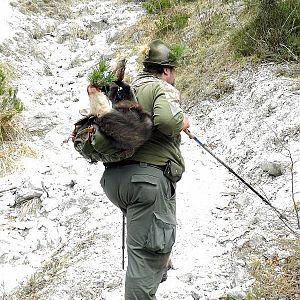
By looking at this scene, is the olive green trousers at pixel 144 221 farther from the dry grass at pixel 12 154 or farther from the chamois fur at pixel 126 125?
the dry grass at pixel 12 154

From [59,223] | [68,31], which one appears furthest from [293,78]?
[68,31]

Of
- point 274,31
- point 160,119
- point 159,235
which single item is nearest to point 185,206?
point 159,235

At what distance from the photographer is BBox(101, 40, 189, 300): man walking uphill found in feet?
9.12

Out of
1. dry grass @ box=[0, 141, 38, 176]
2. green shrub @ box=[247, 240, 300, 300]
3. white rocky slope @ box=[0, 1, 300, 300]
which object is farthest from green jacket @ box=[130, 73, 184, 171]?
dry grass @ box=[0, 141, 38, 176]

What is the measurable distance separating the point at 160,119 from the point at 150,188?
0.41 metres

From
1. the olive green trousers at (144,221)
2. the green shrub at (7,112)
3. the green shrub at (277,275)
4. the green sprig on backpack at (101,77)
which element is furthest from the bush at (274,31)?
the olive green trousers at (144,221)

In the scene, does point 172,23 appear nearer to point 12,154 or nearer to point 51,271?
point 12,154

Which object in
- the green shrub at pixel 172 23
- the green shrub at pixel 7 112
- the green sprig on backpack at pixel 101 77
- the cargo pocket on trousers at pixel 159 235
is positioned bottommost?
the green shrub at pixel 172 23

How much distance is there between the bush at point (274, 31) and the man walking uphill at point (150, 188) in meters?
3.94

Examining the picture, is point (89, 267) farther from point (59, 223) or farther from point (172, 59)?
point (172, 59)

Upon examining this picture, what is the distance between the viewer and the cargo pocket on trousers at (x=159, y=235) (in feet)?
9.15

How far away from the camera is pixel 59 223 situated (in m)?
5.13

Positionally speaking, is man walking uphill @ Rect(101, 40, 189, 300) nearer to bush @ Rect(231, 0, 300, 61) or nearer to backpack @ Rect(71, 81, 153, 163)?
backpack @ Rect(71, 81, 153, 163)

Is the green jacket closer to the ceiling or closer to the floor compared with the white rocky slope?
closer to the ceiling
